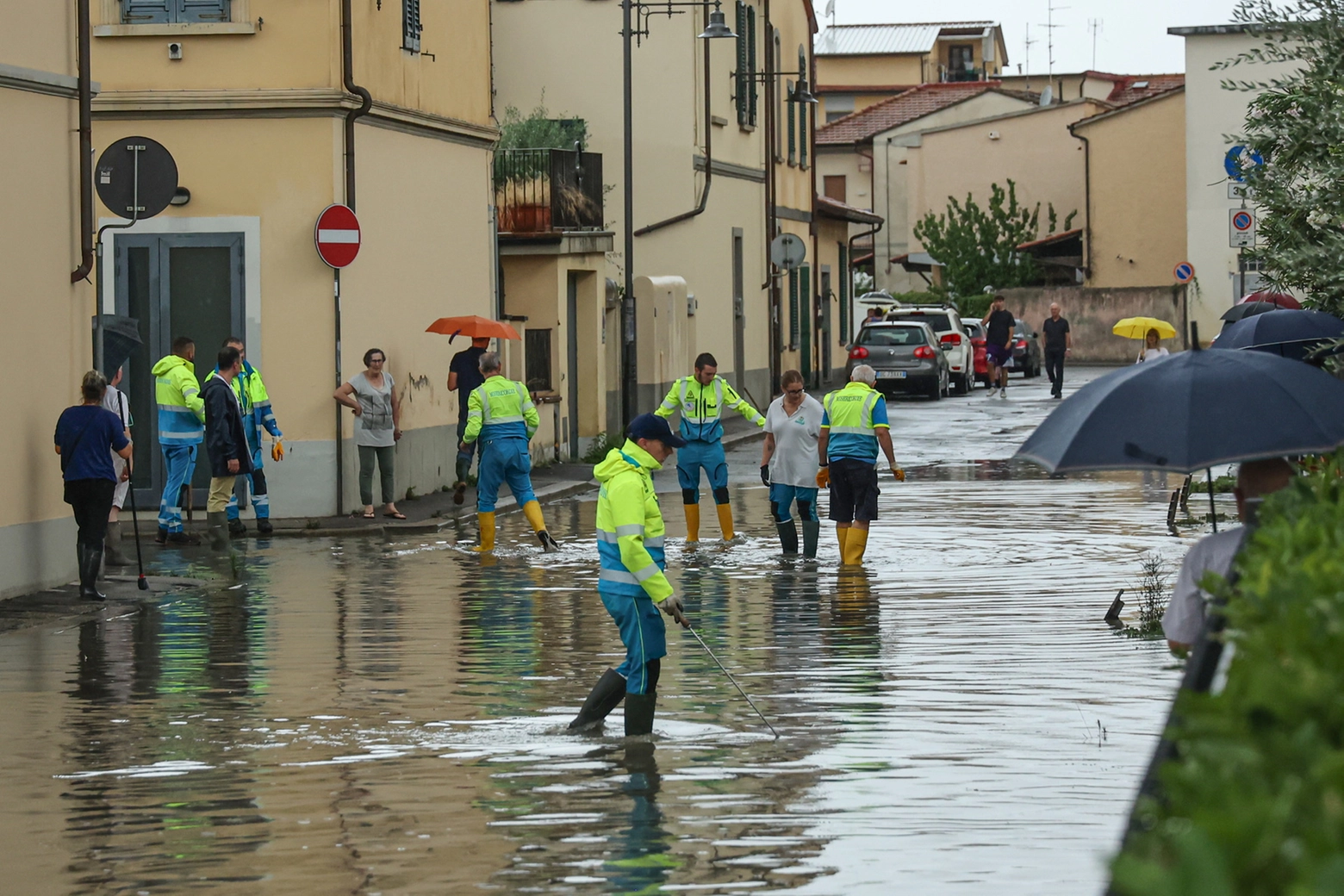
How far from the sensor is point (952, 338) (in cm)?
4366

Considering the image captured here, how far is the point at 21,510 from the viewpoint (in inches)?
545

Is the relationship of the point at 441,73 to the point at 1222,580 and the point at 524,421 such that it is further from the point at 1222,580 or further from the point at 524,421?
the point at 1222,580

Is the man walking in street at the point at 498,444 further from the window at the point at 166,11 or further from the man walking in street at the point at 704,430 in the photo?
the window at the point at 166,11

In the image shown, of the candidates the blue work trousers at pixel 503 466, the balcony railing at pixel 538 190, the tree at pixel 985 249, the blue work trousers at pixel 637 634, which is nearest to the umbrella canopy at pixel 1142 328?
the balcony railing at pixel 538 190

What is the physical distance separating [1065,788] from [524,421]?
1029cm

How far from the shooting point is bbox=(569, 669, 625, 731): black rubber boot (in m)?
8.91

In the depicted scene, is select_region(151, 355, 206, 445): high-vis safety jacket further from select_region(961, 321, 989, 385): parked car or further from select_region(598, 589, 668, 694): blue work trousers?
select_region(961, 321, 989, 385): parked car

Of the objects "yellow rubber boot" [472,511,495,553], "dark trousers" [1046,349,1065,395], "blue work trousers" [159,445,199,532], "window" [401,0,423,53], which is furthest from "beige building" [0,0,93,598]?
"dark trousers" [1046,349,1065,395]

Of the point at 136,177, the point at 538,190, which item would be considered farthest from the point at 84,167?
the point at 538,190

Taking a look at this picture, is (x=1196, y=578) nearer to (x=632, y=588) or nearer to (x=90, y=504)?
(x=632, y=588)

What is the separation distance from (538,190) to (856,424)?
40.2 feet

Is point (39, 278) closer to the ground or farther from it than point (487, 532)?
farther from it

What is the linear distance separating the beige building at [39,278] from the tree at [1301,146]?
8.50 metres

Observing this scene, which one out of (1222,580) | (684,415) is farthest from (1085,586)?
(1222,580)
